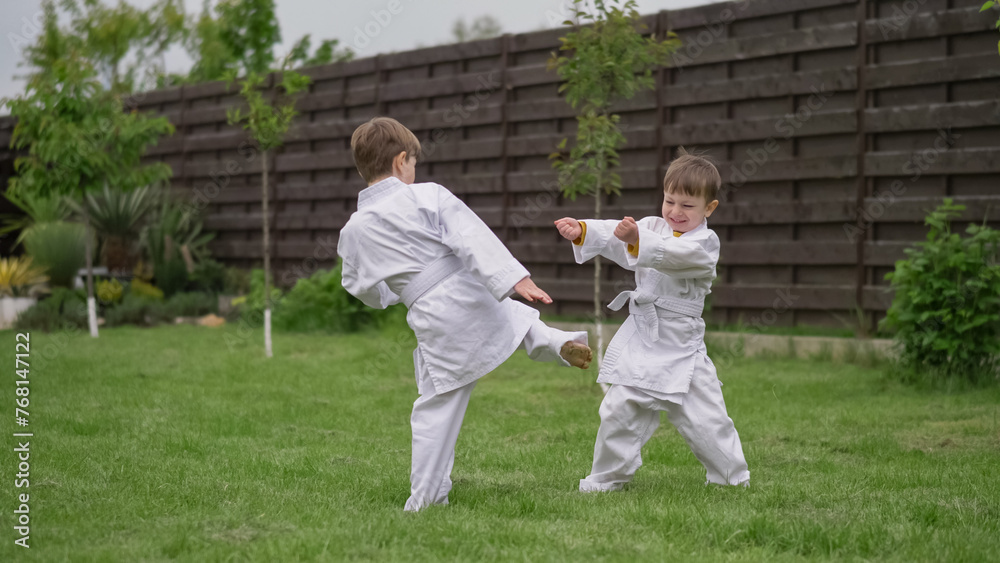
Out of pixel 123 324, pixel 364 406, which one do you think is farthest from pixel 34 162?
pixel 364 406

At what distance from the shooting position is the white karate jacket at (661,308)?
3.59 metres

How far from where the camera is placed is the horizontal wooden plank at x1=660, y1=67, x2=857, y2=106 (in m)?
7.27

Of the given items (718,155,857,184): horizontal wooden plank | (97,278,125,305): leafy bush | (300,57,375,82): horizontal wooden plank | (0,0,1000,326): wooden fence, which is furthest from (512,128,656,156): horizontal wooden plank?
(97,278,125,305): leafy bush

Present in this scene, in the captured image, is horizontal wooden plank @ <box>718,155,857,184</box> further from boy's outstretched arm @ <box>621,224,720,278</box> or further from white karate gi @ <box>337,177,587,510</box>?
white karate gi @ <box>337,177,587,510</box>

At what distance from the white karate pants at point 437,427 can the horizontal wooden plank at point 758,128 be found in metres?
4.55

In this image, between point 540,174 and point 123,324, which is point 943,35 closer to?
point 540,174

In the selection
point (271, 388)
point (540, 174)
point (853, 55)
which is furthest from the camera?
point (540, 174)

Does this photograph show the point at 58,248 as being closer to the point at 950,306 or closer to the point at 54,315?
the point at 54,315

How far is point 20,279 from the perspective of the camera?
34.8 ft

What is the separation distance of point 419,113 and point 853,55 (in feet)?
15.2

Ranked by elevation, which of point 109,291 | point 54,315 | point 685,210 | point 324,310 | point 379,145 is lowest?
point 54,315

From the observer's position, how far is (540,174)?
909 cm

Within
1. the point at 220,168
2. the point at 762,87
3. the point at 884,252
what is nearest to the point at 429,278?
the point at 884,252

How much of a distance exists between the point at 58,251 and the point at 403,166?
29.9 feet
